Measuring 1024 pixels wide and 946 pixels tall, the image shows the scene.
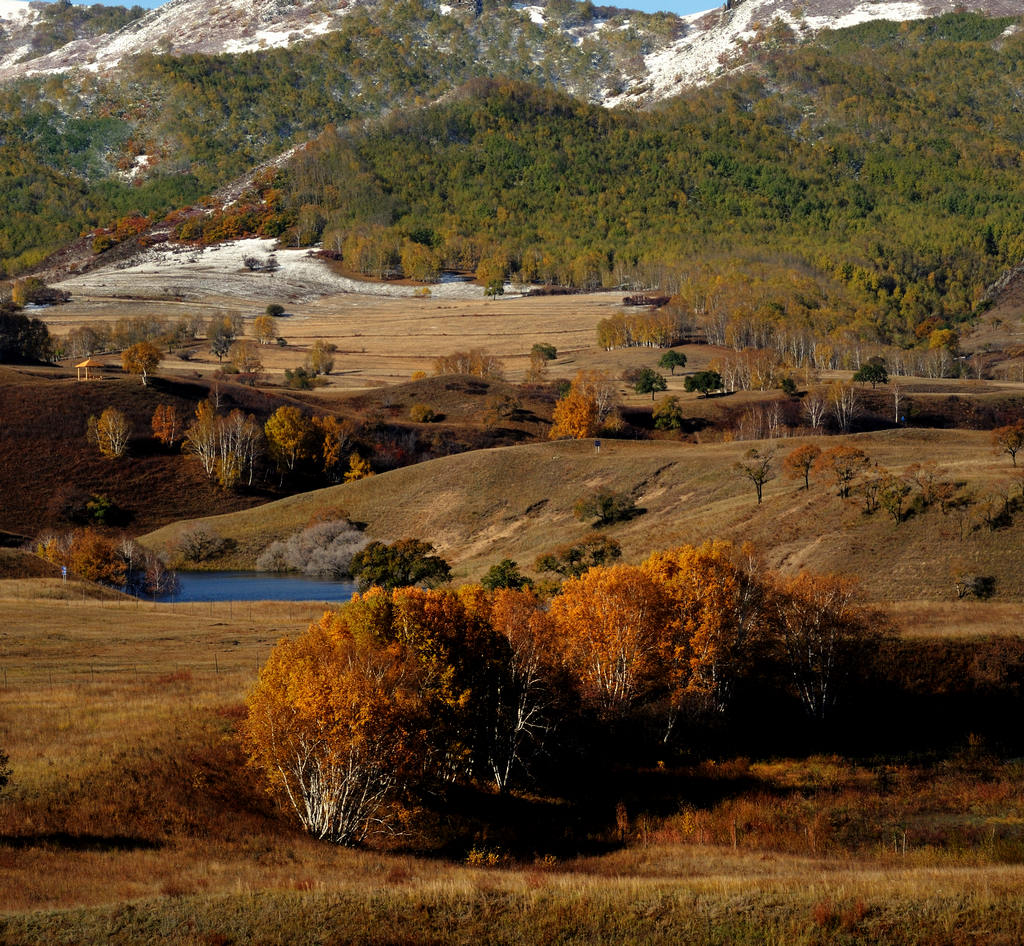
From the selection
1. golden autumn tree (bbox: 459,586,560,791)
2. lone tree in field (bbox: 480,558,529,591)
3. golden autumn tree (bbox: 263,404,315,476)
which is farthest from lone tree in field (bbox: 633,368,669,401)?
golden autumn tree (bbox: 459,586,560,791)

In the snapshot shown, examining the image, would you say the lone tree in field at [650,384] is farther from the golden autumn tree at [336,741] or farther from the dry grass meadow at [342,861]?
the golden autumn tree at [336,741]

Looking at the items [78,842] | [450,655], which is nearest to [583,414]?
[450,655]

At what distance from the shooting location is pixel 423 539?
117938 millimetres

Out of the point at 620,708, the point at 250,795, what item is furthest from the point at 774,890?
the point at 620,708

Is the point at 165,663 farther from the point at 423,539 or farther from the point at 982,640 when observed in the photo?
the point at 423,539

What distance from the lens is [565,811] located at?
1741 inches

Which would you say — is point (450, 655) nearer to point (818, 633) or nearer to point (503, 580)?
point (818, 633)

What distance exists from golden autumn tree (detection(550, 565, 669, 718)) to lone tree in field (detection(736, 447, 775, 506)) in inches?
1576

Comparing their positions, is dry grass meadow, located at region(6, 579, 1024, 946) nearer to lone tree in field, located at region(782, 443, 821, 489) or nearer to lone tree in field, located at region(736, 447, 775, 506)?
lone tree in field, located at region(736, 447, 775, 506)

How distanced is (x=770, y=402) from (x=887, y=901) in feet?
460

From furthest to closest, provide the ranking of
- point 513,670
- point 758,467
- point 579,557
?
point 758,467, point 579,557, point 513,670

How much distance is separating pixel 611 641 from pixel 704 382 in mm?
119740

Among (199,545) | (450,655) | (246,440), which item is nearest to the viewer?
(450,655)

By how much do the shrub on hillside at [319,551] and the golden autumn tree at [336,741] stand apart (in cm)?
7304
